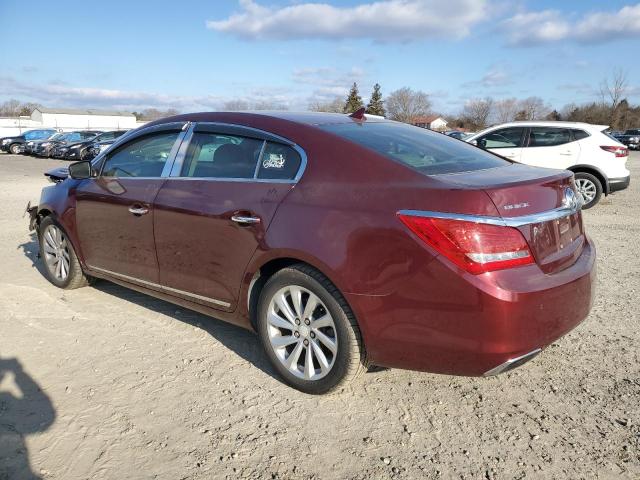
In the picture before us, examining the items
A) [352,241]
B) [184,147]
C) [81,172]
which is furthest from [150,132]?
[352,241]

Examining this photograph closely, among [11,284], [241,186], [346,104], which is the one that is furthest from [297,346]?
[346,104]

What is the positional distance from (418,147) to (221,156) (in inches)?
51.0

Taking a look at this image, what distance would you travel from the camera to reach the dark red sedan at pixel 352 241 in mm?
2469

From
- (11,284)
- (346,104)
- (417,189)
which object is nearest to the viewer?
(417,189)

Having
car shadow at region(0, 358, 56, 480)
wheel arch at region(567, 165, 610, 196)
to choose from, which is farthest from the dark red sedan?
wheel arch at region(567, 165, 610, 196)

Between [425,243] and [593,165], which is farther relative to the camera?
[593,165]

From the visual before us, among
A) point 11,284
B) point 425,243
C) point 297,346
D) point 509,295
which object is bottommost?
point 11,284

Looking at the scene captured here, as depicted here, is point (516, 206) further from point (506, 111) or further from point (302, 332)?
point (506, 111)

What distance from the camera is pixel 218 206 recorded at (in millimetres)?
3326

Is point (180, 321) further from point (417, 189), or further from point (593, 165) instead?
point (593, 165)

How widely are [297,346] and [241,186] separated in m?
1.04

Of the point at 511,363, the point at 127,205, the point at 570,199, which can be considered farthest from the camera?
the point at 127,205

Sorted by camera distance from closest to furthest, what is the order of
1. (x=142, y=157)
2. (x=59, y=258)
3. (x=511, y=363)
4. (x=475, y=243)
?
(x=475, y=243)
(x=511, y=363)
(x=142, y=157)
(x=59, y=258)

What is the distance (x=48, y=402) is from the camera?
119 inches
